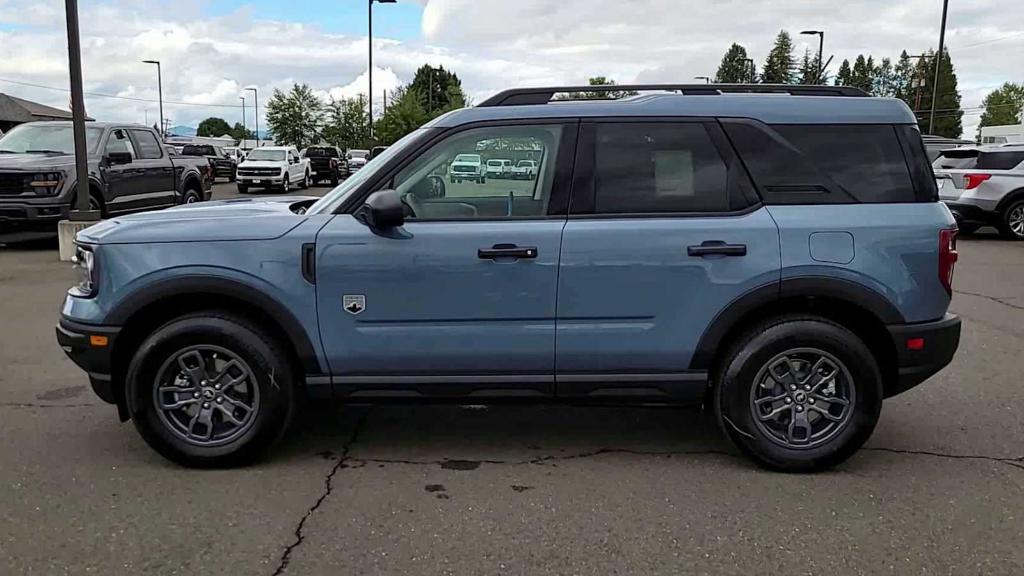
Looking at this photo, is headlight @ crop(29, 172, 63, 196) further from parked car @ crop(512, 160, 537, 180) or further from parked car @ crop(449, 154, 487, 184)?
parked car @ crop(512, 160, 537, 180)

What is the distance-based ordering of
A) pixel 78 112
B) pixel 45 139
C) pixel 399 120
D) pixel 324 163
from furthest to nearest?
1. pixel 399 120
2. pixel 324 163
3. pixel 45 139
4. pixel 78 112

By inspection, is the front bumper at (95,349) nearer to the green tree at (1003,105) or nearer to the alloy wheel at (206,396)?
the alloy wheel at (206,396)

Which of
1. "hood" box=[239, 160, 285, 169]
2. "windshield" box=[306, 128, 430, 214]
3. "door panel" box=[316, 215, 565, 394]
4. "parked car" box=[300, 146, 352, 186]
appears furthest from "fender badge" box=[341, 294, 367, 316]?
"parked car" box=[300, 146, 352, 186]

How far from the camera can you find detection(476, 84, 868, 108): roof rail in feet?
14.5

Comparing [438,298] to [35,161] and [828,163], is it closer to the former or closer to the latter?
[828,163]

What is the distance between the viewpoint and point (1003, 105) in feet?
366

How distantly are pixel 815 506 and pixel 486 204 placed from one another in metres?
2.11

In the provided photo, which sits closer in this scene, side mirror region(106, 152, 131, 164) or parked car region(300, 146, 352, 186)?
side mirror region(106, 152, 131, 164)

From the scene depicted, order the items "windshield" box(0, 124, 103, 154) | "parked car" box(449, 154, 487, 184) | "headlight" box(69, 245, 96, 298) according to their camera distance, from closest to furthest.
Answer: "headlight" box(69, 245, 96, 298) < "parked car" box(449, 154, 487, 184) < "windshield" box(0, 124, 103, 154)

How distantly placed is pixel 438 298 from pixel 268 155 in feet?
93.5

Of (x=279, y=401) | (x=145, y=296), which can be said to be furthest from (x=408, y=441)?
(x=145, y=296)

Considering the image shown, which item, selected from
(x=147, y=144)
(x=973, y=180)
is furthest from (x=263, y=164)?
(x=973, y=180)

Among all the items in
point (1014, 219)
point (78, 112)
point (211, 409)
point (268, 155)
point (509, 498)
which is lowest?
point (509, 498)

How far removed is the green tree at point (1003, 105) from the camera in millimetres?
109688
